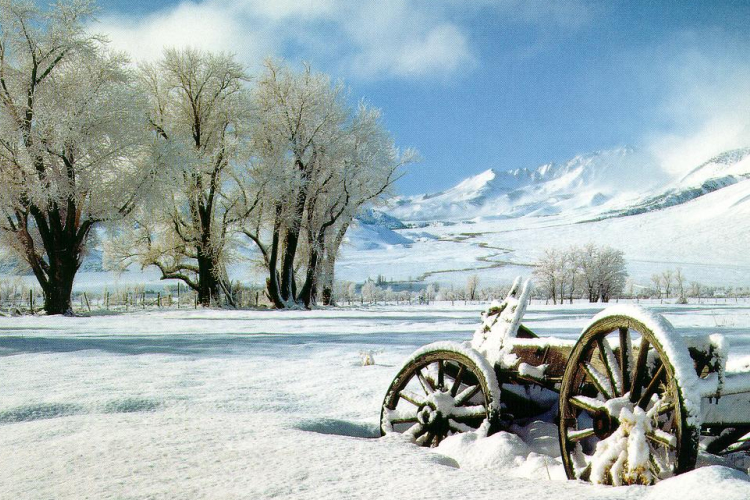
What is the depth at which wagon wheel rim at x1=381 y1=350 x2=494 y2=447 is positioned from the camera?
310 centimetres

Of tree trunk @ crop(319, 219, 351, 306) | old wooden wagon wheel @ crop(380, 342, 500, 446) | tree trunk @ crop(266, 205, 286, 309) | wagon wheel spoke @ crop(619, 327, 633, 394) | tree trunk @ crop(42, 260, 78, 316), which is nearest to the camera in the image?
wagon wheel spoke @ crop(619, 327, 633, 394)

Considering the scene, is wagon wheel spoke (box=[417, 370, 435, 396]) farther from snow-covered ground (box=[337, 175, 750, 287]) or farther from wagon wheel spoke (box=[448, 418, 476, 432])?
snow-covered ground (box=[337, 175, 750, 287])

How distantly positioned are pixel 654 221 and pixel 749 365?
19003 cm

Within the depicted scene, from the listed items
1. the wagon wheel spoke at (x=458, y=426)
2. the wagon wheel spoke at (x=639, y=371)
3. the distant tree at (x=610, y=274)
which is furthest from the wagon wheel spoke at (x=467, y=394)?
the distant tree at (x=610, y=274)

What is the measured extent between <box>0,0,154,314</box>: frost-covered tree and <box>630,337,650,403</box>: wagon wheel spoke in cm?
1754

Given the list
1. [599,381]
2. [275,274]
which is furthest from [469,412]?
[275,274]

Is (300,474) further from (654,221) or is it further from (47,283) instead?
(654,221)

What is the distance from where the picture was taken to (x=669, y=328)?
6.73ft

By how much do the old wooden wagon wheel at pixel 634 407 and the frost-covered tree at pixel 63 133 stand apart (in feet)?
56.7

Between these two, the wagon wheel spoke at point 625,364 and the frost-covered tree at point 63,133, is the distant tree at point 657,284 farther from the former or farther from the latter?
the wagon wheel spoke at point 625,364

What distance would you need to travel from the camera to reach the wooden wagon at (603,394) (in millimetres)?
2025

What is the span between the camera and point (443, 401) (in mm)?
3258

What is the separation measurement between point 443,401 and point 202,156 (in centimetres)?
2166

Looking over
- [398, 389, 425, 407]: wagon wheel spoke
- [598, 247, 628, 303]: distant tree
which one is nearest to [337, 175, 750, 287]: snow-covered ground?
[598, 247, 628, 303]: distant tree
